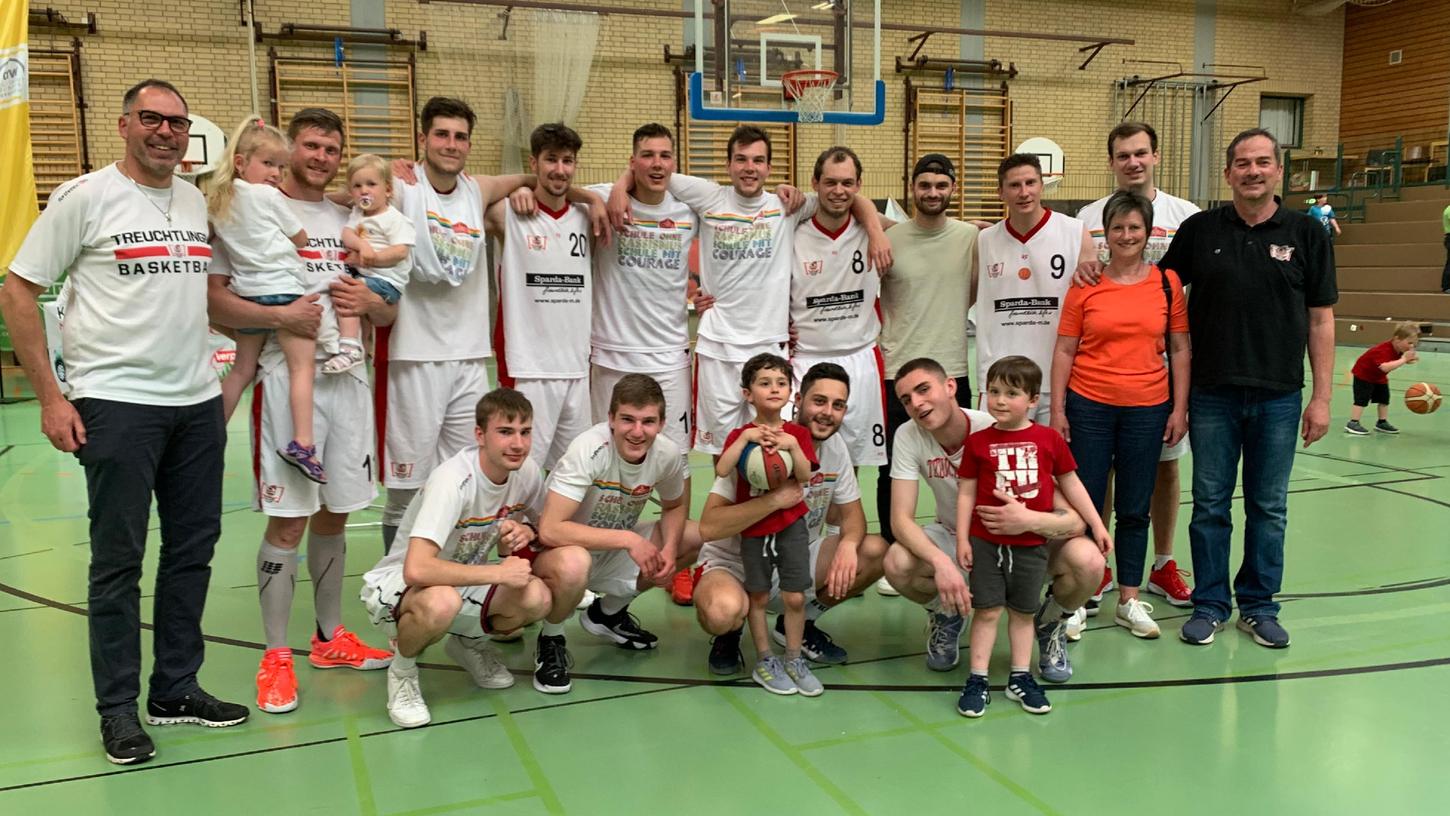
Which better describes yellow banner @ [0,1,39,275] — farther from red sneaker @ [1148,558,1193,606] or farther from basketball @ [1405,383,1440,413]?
basketball @ [1405,383,1440,413]

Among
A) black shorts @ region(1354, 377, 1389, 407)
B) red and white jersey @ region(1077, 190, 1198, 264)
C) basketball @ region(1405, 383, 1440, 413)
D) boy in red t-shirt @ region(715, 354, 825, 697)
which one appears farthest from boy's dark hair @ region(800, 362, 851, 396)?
basketball @ region(1405, 383, 1440, 413)

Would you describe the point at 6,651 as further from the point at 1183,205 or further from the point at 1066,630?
the point at 1183,205

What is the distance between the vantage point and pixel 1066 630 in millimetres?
4312

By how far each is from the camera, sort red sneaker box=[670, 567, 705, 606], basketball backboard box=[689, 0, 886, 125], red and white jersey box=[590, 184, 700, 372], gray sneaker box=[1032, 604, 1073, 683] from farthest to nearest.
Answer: basketball backboard box=[689, 0, 886, 125] < red sneaker box=[670, 567, 705, 606] < red and white jersey box=[590, 184, 700, 372] < gray sneaker box=[1032, 604, 1073, 683]

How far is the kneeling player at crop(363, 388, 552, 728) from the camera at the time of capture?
140 inches

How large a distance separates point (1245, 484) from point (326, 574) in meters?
3.89

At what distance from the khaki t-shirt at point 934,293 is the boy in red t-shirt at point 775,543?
1173mm

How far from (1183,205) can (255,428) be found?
4426 mm

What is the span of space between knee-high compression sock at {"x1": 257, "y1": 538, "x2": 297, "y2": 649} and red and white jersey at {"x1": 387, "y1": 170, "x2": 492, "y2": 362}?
93 cm

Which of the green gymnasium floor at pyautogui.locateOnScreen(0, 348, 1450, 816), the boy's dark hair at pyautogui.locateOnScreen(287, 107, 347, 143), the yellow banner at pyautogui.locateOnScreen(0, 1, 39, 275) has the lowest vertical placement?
the green gymnasium floor at pyautogui.locateOnScreen(0, 348, 1450, 816)

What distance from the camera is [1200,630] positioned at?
4.37m

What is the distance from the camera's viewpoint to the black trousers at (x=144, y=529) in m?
3.25

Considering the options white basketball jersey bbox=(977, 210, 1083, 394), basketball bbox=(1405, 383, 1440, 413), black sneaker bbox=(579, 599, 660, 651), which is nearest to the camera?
black sneaker bbox=(579, 599, 660, 651)

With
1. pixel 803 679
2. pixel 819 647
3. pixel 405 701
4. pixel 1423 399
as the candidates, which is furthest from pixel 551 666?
pixel 1423 399
